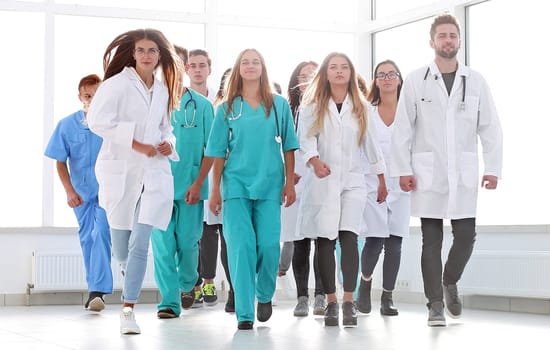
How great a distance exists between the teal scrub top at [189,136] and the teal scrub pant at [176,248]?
0.09m

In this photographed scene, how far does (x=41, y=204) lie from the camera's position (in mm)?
7047

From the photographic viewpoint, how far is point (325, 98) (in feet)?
16.2

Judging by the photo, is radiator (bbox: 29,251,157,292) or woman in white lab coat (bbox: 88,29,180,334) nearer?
woman in white lab coat (bbox: 88,29,180,334)

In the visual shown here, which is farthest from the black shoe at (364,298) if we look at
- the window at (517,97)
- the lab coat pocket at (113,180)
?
the lab coat pocket at (113,180)

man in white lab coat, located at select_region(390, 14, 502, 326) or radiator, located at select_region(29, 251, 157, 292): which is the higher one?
man in white lab coat, located at select_region(390, 14, 502, 326)

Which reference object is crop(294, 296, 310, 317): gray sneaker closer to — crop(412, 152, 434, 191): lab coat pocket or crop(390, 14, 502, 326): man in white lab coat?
crop(390, 14, 502, 326): man in white lab coat

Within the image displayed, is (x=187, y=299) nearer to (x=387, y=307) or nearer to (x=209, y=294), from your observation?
(x=209, y=294)

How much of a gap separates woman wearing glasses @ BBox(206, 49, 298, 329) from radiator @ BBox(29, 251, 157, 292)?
7.69 feet

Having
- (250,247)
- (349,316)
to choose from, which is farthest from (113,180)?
(349,316)

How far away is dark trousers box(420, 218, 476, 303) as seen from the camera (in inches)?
185

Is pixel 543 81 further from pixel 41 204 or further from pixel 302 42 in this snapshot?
pixel 41 204

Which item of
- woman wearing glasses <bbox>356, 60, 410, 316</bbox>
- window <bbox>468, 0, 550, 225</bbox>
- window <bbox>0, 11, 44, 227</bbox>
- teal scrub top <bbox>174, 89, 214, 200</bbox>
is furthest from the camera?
window <bbox>0, 11, 44, 227</bbox>

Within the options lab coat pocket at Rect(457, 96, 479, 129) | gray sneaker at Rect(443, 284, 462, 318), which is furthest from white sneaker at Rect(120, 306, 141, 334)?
lab coat pocket at Rect(457, 96, 479, 129)

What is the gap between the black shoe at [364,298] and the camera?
18.5 feet
